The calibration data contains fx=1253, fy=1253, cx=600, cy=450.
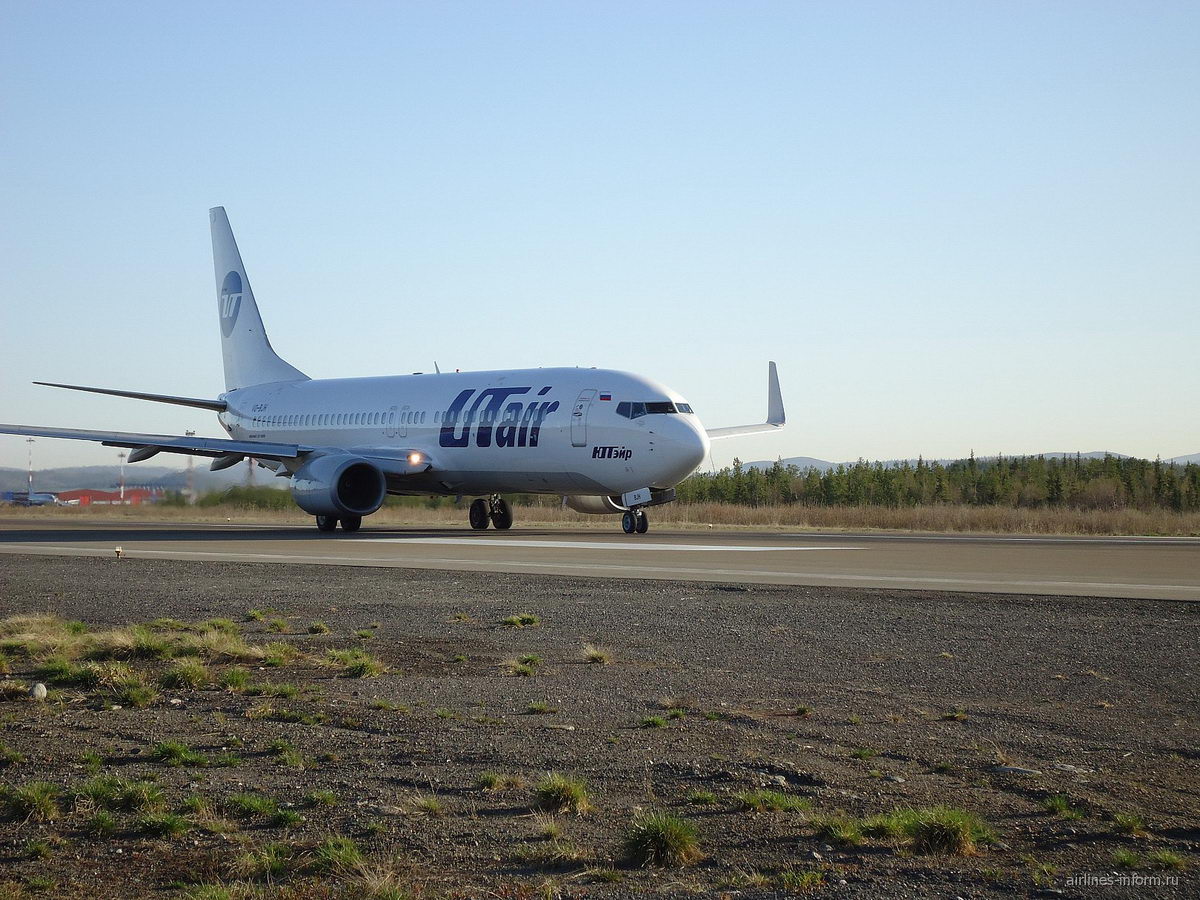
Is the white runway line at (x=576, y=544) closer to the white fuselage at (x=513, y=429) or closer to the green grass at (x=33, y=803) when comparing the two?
the white fuselage at (x=513, y=429)

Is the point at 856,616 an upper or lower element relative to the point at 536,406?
lower

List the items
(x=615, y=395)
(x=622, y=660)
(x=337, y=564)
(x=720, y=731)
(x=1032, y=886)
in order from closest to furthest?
(x=1032, y=886) < (x=720, y=731) < (x=622, y=660) < (x=337, y=564) < (x=615, y=395)

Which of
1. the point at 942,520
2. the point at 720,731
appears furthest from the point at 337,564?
the point at 942,520

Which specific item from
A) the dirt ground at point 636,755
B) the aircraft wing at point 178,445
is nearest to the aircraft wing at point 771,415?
the aircraft wing at point 178,445

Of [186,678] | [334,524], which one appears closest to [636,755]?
[186,678]

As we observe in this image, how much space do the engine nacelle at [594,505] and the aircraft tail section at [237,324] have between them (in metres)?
12.9

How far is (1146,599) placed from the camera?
13.5 metres

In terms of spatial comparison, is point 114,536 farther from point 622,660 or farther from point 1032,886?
point 1032,886

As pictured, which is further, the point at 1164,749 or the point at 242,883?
the point at 1164,749

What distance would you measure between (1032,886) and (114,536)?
27.4m

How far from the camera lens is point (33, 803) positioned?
534cm

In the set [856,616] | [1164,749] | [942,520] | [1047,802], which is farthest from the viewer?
[942,520]

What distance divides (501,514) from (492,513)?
24 cm

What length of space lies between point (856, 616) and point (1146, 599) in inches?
143
